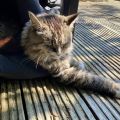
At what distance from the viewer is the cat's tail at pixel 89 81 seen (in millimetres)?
2295

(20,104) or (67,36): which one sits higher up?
(67,36)

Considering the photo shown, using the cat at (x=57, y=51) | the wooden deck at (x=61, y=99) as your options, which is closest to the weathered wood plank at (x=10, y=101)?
the wooden deck at (x=61, y=99)

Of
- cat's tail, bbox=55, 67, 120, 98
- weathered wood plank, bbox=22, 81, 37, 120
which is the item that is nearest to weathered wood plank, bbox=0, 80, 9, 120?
weathered wood plank, bbox=22, 81, 37, 120

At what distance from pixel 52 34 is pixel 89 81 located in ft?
1.39

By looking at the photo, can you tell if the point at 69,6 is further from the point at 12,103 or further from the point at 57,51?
the point at 12,103

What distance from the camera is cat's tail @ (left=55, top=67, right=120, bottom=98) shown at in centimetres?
229

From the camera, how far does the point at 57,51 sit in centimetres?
226

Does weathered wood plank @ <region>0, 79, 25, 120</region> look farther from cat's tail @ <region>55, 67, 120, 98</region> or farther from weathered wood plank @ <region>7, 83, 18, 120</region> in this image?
cat's tail @ <region>55, 67, 120, 98</region>

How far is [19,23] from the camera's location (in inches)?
102

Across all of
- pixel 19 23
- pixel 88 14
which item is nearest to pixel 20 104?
pixel 19 23

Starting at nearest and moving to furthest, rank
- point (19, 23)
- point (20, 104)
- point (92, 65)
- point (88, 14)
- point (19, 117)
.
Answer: point (19, 117) → point (20, 104) → point (19, 23) → point (92, 65) → point (88, 14)

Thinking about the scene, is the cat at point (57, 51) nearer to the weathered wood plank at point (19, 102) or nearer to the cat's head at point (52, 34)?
the cat's head at point (52, 34)

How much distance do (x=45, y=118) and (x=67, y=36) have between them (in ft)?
2.20

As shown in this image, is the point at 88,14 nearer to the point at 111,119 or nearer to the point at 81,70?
the point at 81,70
